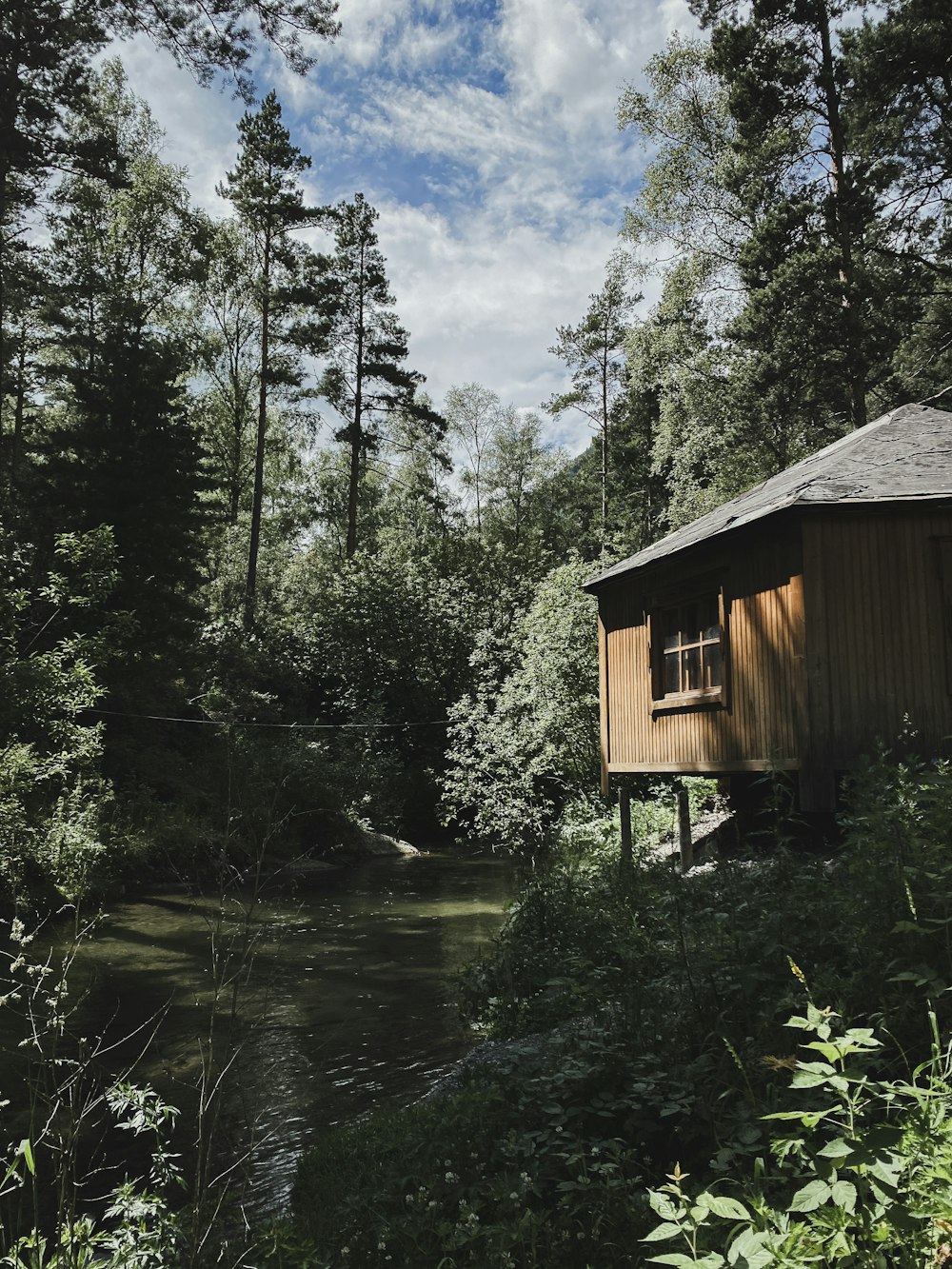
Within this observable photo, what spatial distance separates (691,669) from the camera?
38.0 ft

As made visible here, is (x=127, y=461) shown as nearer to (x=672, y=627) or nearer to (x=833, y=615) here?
(x=672, y=627)

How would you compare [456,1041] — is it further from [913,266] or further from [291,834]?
[913,266]

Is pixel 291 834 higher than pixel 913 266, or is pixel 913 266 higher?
pixel 913 266

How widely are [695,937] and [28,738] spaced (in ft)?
42.0

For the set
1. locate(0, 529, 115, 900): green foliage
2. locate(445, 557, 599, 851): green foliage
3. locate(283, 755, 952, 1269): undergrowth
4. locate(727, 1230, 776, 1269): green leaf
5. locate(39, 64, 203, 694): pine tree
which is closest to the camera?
locate(727, 1230, 776, 1269): green leaf

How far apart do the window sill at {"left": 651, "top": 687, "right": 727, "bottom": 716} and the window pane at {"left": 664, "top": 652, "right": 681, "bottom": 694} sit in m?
0.14

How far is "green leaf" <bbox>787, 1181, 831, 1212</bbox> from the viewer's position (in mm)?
2178

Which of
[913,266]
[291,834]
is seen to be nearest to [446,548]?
[291,834]

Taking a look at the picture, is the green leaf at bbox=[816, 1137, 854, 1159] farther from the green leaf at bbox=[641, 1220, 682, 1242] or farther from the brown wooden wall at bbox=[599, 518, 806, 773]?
the brown wooden wall at bbox=[599, 518, 806, 773]

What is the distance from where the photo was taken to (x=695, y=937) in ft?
16.6

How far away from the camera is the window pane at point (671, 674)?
11.9m

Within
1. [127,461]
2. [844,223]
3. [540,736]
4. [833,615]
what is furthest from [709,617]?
[127,461]

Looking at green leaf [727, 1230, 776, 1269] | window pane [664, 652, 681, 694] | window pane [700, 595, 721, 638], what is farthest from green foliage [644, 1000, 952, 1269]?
window pane [664, 652, 681, 694]

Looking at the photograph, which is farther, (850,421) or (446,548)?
(446,548)
